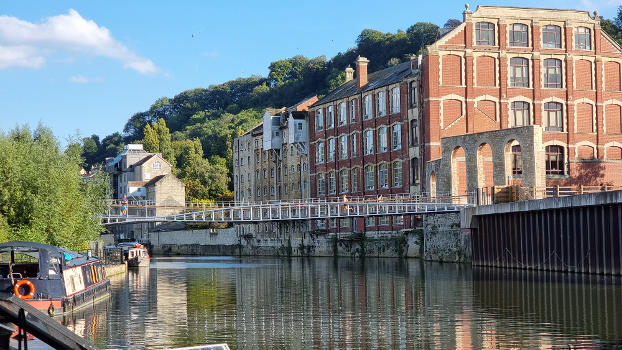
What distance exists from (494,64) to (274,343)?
53922mm

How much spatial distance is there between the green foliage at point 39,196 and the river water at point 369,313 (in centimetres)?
444

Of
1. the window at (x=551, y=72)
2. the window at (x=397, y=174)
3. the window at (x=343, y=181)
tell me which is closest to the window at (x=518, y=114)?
the window at (x=551, y=72)

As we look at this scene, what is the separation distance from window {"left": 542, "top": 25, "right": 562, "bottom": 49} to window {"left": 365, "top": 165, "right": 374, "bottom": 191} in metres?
18.7

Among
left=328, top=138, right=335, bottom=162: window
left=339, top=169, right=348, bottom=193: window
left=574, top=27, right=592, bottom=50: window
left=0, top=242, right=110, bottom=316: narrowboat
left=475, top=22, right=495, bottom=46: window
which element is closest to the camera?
left=0, top=242, right=110, bottom=316: narrowboat

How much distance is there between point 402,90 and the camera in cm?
7538

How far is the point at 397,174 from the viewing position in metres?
76.6

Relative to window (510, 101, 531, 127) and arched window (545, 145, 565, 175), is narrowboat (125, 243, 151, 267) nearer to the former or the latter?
window (510, 101, 531, 127)

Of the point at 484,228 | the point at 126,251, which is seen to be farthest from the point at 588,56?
the point at 126,251

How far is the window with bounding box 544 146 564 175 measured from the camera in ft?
236

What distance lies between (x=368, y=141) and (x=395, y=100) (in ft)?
20.1

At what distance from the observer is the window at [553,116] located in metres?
73.4

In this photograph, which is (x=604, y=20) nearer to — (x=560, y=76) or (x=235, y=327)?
(x=560, y=76)

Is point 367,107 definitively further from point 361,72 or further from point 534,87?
point 534,87

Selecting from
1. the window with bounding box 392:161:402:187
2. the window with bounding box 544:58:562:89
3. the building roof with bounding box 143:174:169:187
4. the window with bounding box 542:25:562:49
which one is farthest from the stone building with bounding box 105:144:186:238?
the window with bounding box 542:25:562:49
